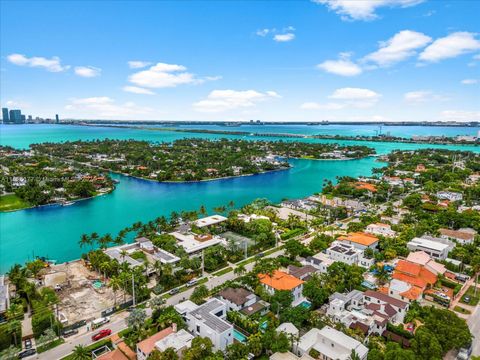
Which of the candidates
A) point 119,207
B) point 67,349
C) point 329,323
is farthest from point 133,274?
point 119,207

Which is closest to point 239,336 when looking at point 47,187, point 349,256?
point 349,256

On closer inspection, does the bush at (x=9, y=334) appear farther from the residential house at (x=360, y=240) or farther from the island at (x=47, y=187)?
the island at (x=47, y=187)

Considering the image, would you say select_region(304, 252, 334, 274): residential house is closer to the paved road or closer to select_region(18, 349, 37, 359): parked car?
the paved road

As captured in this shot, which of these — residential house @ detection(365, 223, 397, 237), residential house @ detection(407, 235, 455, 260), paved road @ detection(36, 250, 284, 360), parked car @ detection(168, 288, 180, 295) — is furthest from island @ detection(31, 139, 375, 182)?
residential house @ detection(407, 235, 455, 260)

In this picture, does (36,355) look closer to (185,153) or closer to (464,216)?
(464,216)

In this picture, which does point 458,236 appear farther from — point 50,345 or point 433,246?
point 50,345
